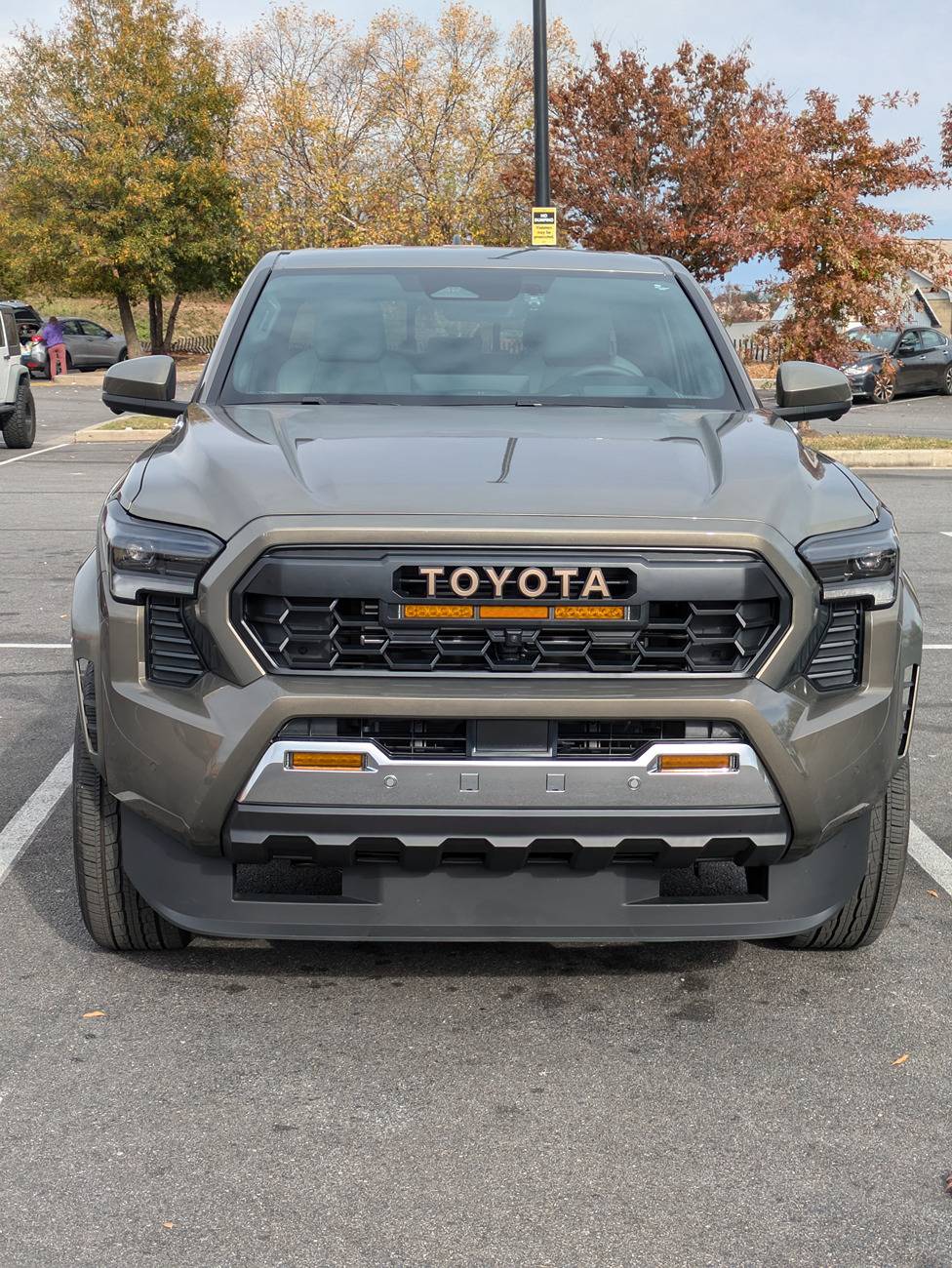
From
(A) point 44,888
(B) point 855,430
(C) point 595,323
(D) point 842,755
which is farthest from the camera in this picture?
(B) point 855,430

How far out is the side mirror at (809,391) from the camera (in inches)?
197

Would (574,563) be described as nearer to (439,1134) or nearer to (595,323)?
(439,1134)

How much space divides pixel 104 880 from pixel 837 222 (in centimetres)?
1980

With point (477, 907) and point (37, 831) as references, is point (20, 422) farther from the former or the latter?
point (477, 907)

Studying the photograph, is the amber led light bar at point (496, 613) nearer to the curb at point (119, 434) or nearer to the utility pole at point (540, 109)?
the utility pole at point (540, 109)

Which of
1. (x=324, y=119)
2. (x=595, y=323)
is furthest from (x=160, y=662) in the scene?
(x=324, y=119)

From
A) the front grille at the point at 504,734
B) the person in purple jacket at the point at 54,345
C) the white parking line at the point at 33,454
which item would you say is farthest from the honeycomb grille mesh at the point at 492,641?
the person in purple jacket at the point at 54,345

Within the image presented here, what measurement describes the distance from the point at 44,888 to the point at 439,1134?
6.20ft

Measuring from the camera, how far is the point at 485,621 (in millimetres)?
3416

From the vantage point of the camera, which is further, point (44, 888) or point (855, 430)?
point (855, 430)

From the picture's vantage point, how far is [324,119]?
3459 centimetres

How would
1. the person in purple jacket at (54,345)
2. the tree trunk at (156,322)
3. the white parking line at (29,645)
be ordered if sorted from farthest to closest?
the tree trunk at (156,322), the person in purple jacket at (54,345), the white parking line at (29,645)

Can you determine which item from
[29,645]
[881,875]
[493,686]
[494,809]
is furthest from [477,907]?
[29,645]

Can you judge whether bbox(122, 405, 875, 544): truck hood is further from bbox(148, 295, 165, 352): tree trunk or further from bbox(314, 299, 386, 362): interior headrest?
bbox(148, 295, 165, 352): tree trunk
